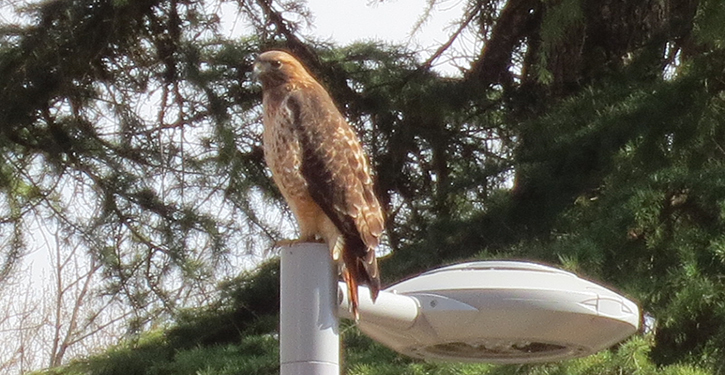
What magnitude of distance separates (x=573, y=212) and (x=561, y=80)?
114 cm

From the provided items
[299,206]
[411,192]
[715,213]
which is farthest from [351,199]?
[411,192]

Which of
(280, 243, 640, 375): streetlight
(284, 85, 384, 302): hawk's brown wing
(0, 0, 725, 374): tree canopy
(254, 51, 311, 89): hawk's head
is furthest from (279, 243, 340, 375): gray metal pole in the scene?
(0, 0, 725, 374): tree canopy

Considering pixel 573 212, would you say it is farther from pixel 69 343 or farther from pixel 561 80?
pixel 69 343

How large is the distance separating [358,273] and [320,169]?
0.57 meters

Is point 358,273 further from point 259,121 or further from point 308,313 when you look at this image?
point 259,121

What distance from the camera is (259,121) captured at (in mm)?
5652

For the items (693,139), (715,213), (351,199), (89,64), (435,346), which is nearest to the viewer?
(435,346)

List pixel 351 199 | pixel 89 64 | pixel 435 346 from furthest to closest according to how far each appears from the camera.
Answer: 1. pixel 89 64
2. pixel 351 199
3. pixel 435 346

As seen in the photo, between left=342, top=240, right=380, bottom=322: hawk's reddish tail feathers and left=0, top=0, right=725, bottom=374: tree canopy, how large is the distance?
6.71ft

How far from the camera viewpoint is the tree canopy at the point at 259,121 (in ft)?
16.9

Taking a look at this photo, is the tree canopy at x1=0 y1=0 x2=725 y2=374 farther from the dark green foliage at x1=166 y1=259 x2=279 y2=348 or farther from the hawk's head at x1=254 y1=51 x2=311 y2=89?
the hawk's head at x1=254 y1=51 x2=311 y2=89

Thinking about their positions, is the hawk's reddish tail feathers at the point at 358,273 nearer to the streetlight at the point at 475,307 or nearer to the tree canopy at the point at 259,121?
the streetlight at the point at 475,307

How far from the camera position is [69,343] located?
9977 mm

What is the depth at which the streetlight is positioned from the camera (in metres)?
2.25
